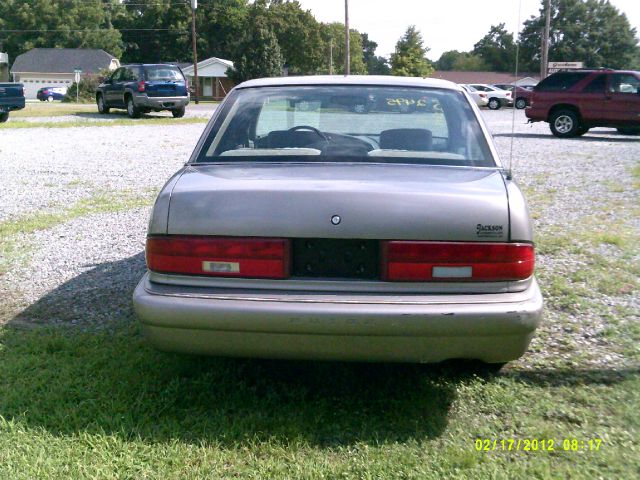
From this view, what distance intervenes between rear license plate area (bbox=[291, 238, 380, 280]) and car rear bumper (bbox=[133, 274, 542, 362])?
113mm

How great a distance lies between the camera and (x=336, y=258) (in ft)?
10.2

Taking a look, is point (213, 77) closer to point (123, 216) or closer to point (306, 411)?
point (123, 216)

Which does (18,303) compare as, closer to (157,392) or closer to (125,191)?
(157,392)

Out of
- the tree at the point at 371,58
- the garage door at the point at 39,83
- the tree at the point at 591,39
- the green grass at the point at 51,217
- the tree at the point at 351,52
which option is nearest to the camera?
the green grass at the point at 51,217

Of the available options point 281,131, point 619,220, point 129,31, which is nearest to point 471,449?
point 281,131

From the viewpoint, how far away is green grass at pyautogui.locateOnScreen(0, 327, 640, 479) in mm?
2910

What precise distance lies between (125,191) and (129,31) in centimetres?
8986

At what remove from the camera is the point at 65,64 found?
8062 cm

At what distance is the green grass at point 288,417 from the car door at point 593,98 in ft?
52.9

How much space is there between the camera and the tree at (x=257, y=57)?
191ft

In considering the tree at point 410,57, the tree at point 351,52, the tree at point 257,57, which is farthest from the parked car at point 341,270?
the tree at point 351,52

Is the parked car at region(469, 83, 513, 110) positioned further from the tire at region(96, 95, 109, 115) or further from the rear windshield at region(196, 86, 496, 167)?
the rear windshield at region(196, 86, 496, 167)

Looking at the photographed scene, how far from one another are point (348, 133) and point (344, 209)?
1.71 meters
